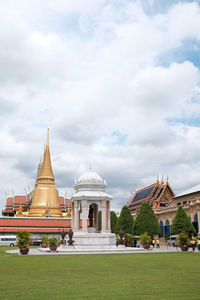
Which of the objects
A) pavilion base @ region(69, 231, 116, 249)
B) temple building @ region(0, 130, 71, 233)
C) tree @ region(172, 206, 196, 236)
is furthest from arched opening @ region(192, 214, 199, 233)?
temple building @ region(0, 130, 71, 233)

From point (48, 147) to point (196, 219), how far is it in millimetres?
40545

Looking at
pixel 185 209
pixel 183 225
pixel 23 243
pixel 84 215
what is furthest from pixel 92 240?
pixel 185 209

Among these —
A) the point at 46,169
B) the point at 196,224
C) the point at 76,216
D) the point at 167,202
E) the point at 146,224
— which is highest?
the point at 46,169

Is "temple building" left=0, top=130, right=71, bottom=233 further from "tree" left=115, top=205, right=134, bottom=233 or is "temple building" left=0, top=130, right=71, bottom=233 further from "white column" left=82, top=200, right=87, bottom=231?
"white column" left=82, top=200, right=87, bottom=231

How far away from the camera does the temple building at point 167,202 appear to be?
57438 millimetres

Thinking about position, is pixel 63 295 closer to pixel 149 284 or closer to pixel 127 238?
pixel 149 284

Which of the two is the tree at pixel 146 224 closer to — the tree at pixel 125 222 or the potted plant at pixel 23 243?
the tree at pixel 125 222

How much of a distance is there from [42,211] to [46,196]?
13.2 ft

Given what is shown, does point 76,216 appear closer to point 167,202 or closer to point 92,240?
point 92,240

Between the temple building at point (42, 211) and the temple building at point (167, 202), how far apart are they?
19028mm

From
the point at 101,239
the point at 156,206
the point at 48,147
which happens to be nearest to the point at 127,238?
the point at 101,239

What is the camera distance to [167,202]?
7856cm

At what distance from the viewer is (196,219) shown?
5634 centimetres

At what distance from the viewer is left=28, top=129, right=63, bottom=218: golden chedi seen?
3036 inches
